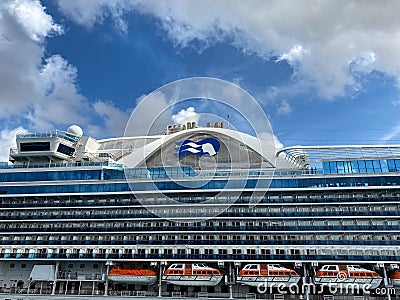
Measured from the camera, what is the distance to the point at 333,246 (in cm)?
3856

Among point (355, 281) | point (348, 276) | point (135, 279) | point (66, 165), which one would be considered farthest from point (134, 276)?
point (355, 281)

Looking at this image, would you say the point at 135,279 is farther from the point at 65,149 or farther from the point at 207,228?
the point at 65,149

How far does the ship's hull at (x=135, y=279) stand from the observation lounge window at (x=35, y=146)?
23543 mm

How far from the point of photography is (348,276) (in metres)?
36.1

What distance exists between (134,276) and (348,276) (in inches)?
991

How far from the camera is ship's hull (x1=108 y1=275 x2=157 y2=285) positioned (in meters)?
39.1

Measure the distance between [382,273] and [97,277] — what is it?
35.4m

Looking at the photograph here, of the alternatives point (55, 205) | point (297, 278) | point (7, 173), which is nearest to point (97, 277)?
point (55, 205)

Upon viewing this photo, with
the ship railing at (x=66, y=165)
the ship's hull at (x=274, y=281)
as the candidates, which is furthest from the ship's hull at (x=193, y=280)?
the ship railing at (x=66, y=165)

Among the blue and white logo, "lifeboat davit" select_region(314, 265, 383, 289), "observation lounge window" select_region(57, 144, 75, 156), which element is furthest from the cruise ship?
the blue and white logo

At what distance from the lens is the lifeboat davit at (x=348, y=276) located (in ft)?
117

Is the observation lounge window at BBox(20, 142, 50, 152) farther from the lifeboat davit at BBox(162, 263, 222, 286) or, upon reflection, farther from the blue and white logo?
the lifeboat davit at BBox(162, 263, 222, 286)

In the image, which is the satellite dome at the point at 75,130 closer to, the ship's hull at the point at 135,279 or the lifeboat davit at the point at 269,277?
the ship's hull at the point at 135,279

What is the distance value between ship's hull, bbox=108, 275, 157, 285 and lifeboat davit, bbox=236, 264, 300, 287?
10.8 meters
